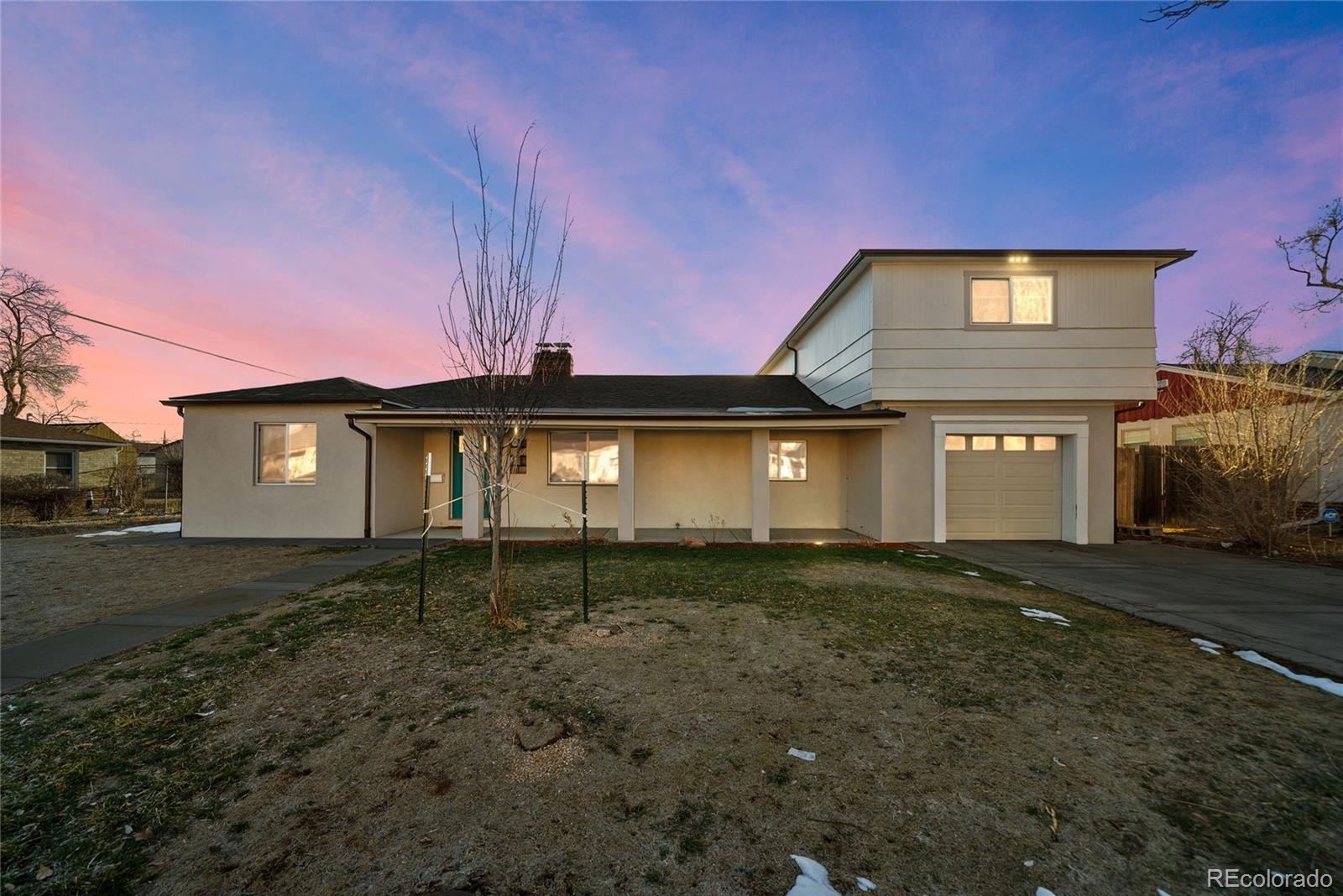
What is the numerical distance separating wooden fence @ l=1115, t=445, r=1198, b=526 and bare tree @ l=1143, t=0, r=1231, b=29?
10.2 metres

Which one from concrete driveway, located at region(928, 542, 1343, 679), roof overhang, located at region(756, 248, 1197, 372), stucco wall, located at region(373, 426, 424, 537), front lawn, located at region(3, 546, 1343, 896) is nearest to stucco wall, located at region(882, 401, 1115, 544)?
concrete driveway, located at region(928, 542, 1343, 679)

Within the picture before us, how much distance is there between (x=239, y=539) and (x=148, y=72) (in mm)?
9015

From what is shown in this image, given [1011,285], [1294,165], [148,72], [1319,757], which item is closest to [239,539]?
[148,72]

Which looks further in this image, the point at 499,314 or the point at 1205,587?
the point at 1205,587

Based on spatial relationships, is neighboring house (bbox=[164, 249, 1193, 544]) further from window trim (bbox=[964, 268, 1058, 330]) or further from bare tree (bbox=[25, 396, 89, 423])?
bare tree (bbox=[25, 396, 89, 423])

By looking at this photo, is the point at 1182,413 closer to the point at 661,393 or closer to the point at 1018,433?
the point at 1018,433

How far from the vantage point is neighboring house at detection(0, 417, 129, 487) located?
57.3ft

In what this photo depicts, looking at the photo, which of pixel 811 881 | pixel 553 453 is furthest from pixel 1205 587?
pixel 553 453

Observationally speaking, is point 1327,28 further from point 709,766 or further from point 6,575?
point 6,575

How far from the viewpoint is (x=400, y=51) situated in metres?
8.12

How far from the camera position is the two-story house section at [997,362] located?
9.42m

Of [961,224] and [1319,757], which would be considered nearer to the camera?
[1319,757]

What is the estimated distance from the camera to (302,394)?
10422 millimetres

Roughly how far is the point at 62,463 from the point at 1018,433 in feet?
110
